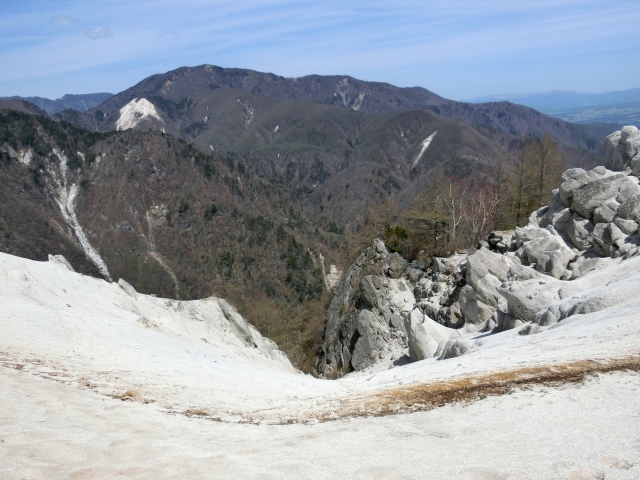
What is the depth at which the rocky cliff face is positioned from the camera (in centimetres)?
2253

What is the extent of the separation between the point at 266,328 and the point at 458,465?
59.2 m

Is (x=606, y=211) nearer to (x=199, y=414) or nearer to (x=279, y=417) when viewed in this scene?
(x=279, y=417)

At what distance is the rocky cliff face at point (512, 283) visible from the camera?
22.5 m

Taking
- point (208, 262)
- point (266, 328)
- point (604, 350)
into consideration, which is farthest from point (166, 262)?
point (604, 350)

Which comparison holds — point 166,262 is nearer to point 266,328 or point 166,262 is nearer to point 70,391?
point 266,328

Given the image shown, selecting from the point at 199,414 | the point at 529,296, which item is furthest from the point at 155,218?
the point at 199,414

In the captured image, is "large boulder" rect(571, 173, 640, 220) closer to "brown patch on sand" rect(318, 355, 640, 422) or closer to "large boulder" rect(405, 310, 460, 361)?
"large boulder" rect(405, 310, 460, 361)

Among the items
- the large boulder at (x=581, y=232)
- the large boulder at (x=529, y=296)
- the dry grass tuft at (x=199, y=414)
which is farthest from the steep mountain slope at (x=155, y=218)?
the dry grass tuft at (x=199, y=414)

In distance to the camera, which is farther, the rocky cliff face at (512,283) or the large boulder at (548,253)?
the large boulder at (548,253)

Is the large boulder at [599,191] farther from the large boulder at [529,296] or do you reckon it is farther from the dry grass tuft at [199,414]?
the dry grass tuft at [199,414]

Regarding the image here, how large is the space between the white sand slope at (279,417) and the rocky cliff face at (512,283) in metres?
4.50

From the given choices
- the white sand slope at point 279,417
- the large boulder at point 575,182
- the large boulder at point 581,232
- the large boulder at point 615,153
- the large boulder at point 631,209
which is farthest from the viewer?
the large boulder at point 615,153

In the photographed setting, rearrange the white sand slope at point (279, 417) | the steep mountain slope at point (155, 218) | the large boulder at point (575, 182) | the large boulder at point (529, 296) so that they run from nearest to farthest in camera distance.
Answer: the white sand slope at point (279, 417) < the large boulder at point (529, 296) < the large boulder at point (575, 182) < the steep mountain slope at point (155, 218)

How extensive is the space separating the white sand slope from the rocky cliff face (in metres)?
4.50
